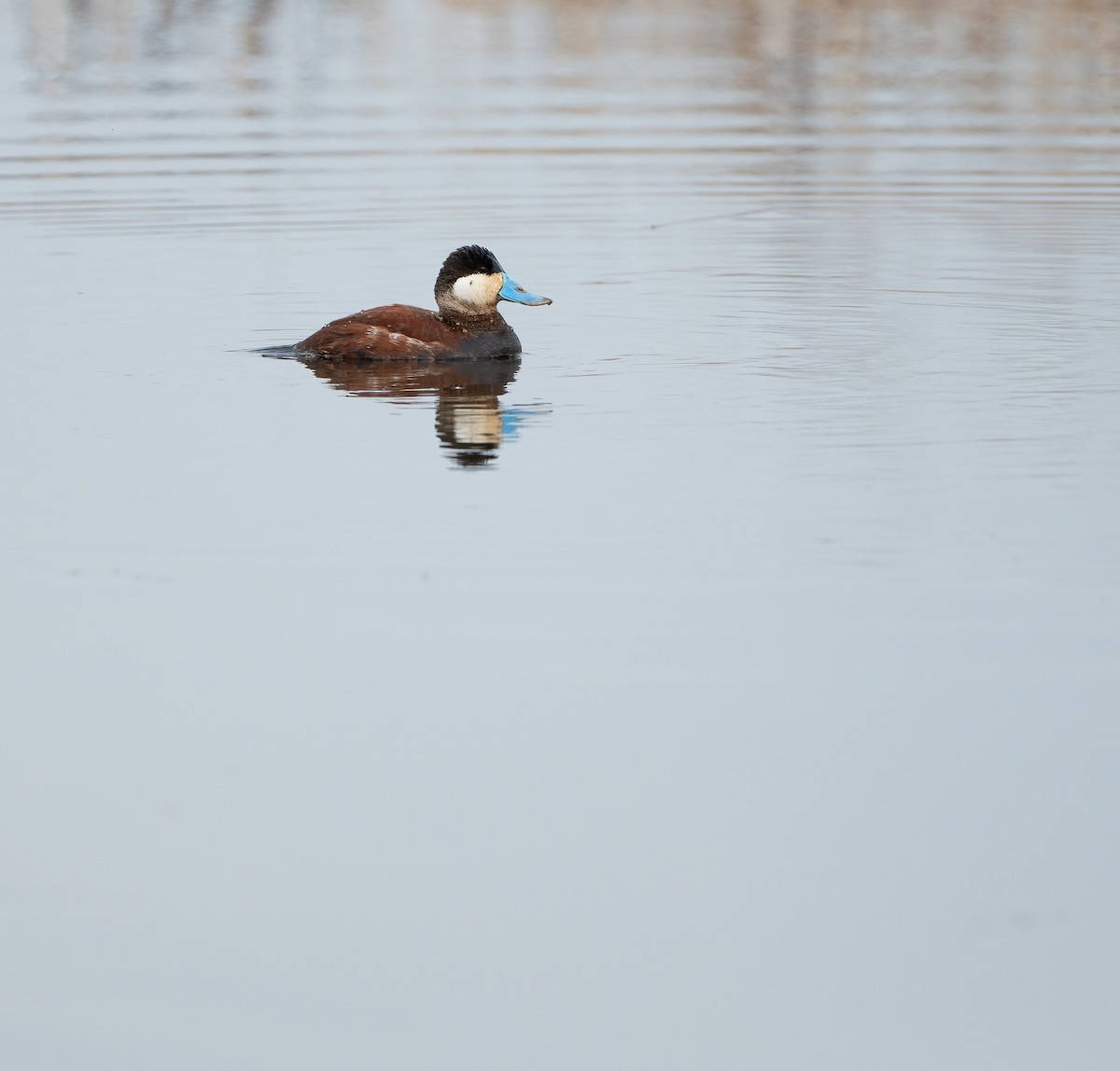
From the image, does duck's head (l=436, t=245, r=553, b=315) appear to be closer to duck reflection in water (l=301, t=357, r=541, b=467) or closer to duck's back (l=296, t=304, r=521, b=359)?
duck's back (l=296, t=304, r=521, b=359)

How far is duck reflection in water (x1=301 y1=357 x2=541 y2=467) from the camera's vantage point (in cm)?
961

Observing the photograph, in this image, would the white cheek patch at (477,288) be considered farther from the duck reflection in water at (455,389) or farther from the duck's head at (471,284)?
the duck reflection in water at (455,389)

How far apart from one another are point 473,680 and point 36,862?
1507 millimetres

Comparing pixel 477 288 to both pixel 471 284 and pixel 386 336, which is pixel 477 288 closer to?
pixel 471 284

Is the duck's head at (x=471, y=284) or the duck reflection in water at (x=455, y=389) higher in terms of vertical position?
the duck's head at (x=471, y=284)

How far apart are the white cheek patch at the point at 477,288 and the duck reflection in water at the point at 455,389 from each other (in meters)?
0.37

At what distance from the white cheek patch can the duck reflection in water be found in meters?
0.37

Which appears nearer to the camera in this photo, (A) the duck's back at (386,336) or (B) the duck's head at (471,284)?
(A) the duck's back at (386,336)

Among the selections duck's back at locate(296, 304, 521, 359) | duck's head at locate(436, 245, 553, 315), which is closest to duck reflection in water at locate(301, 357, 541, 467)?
duck's back at locate(296, 304, 521, 359)

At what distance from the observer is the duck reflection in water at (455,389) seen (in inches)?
378

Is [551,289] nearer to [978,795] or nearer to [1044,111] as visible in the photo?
[978,795]

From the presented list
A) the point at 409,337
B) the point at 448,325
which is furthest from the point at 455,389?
the point at 448,325

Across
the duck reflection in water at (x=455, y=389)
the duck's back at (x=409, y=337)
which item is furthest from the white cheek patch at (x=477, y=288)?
the duck reflection in water at (x=455, y=389)

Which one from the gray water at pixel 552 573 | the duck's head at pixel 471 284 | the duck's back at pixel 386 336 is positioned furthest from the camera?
the duck's head at pixel 471 284
